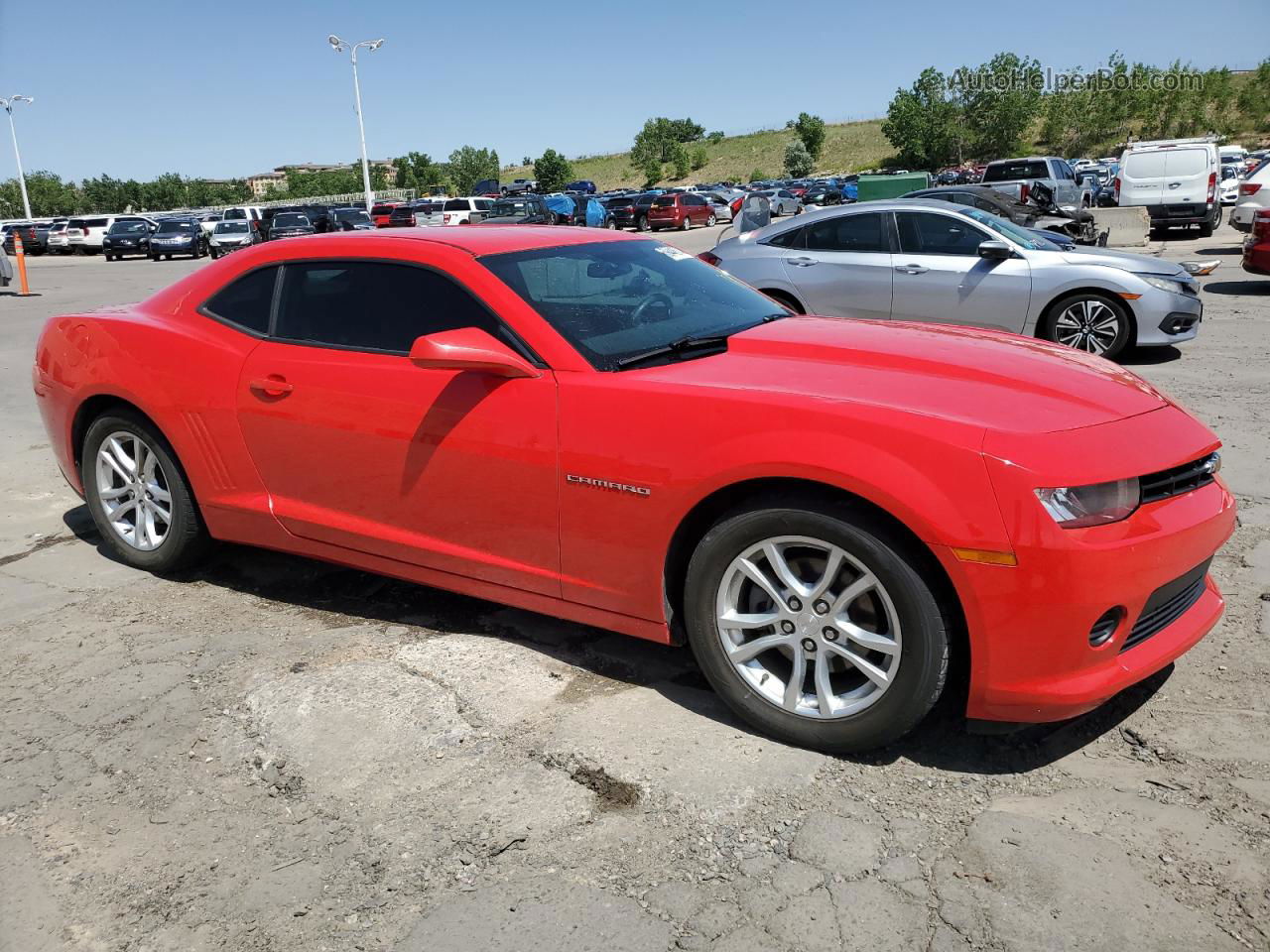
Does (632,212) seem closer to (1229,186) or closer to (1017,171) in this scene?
(1017,171)

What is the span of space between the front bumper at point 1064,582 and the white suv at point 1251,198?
12.1m

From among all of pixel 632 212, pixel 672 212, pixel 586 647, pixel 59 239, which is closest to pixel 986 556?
pixel 586 647

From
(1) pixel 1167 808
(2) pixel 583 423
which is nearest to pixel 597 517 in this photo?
(2) pixel 583 423

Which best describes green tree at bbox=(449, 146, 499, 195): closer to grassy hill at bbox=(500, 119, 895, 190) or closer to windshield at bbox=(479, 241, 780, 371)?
grassy hill at bbox=(500, 119, 895, 190)

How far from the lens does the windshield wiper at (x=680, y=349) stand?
3328 millimetres

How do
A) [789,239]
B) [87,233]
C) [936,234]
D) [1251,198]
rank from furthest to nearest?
1. [87,233]
2. [1251,198]
3. [789,239]
4. [936,234]

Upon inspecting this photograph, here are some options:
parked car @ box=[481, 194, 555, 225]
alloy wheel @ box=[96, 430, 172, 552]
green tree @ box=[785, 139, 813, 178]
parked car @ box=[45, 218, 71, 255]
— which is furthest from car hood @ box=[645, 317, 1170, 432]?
green tree @ box=[785, 139, 813, 178]

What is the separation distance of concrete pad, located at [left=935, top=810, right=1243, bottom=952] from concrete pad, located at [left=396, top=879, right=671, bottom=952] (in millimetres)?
726

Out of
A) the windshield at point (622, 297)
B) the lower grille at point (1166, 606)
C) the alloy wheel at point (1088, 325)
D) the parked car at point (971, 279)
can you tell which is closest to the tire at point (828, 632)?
the lower grille at point (1166, 606)

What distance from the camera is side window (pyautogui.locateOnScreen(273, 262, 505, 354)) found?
3.62 meters

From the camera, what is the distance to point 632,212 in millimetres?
41938

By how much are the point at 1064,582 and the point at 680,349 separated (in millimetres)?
1480

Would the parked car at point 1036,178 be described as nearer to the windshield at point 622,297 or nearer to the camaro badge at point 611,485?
the windshield at point 622,297

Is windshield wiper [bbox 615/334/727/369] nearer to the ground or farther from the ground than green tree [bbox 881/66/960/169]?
nearer to the ground
